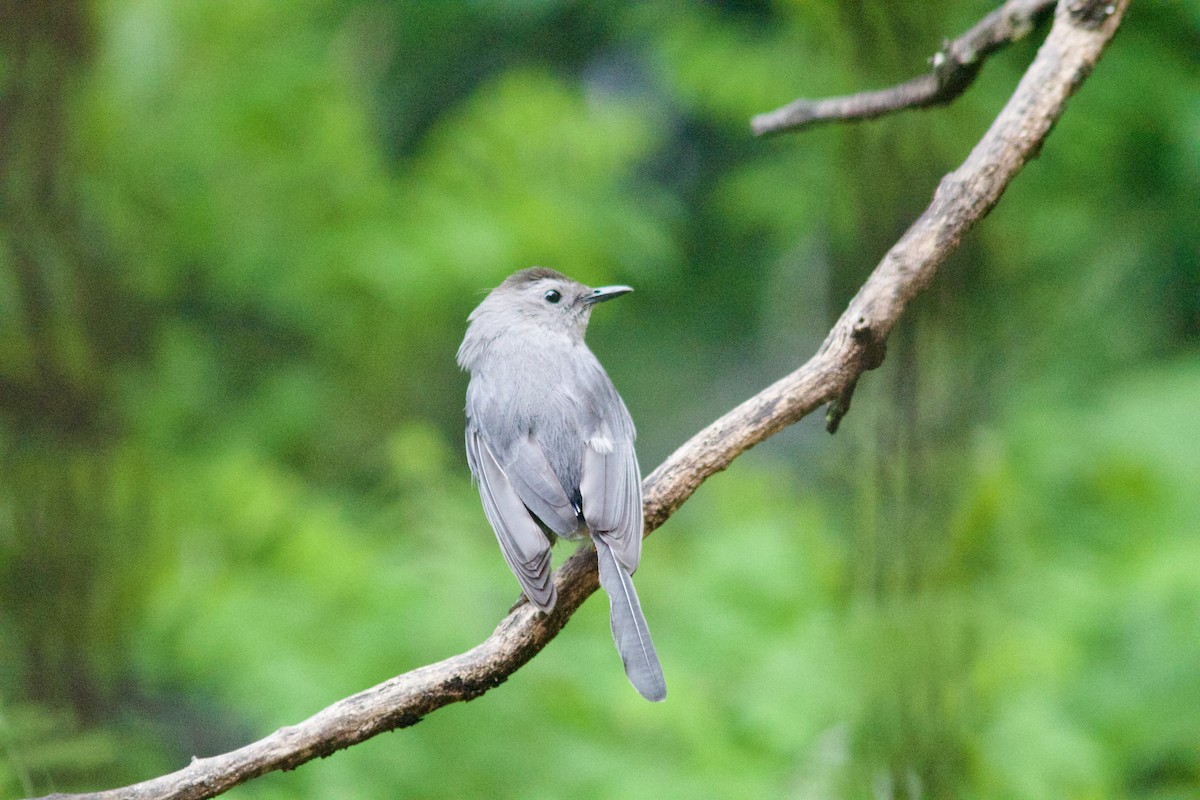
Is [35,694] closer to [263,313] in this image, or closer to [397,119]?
[263,313]

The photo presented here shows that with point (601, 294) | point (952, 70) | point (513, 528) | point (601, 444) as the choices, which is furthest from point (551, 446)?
point (952, 70)

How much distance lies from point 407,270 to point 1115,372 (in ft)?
14.3

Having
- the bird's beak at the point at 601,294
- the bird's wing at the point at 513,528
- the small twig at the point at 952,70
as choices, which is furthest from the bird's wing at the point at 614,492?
the small twig at the point at 952,70

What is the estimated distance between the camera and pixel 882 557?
2592mm

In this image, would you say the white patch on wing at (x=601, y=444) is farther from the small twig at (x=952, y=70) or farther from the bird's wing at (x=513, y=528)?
the small twig at (x=952, y=70)

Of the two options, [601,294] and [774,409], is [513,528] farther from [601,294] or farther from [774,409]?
[601,294]

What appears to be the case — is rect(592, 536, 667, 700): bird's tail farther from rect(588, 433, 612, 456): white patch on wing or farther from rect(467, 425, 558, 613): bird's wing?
rect(588, 433, 612, 456): white patch on wing

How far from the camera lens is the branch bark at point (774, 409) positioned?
7.47 feet

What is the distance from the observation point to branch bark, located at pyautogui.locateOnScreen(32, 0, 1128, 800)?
2277 mm

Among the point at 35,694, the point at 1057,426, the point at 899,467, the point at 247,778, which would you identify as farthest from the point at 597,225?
the point at 247,778

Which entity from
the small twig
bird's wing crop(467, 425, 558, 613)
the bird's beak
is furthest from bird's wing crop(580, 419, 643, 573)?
the small twig

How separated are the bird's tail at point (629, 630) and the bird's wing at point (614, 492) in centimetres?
3

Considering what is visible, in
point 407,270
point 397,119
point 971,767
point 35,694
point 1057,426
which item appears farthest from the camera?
point 397,119

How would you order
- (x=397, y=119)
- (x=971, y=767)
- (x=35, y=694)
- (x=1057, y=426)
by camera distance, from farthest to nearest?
(x=397, y=119)
(x=1057, y=426)
(x=35, y=694)
(x=971, y=767)
